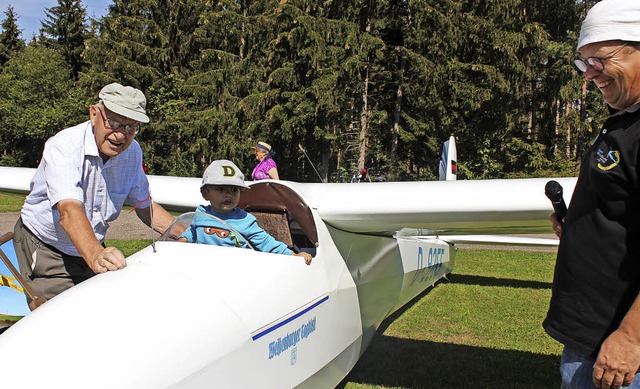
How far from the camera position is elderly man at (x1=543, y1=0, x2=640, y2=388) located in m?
1.64

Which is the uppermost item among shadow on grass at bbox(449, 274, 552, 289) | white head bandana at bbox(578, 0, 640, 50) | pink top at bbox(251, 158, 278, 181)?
white head bandana at bbox(578, 0, 640, 50)

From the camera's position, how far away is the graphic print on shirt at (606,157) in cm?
166

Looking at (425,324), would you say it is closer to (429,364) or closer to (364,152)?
(429,364)

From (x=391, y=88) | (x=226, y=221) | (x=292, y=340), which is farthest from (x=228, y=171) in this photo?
(x=391, y=88)

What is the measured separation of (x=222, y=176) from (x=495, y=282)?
6.59 metres

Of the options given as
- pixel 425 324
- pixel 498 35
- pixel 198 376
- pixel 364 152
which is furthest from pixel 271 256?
pixel 498 35

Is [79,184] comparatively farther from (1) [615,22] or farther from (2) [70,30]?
(2) [70,30]

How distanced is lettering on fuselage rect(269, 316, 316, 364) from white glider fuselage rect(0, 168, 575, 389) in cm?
1

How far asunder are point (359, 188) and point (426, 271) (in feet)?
10.3

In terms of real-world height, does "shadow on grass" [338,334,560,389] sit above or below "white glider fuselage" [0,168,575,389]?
below

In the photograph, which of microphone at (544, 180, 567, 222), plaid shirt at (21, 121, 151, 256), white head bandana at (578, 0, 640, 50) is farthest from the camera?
plaid shirt at (21, 121, 151, 256)

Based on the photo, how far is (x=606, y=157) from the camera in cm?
169

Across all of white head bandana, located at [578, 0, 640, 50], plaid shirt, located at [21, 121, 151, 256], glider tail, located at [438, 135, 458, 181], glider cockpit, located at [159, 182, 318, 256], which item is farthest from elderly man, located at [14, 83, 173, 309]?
glider tail, located at [438, 135, 458, 181]

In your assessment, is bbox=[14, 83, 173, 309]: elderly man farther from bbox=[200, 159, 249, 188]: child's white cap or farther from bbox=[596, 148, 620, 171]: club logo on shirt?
bbox=[596, 148, 620, 171]: club logo on shirt
